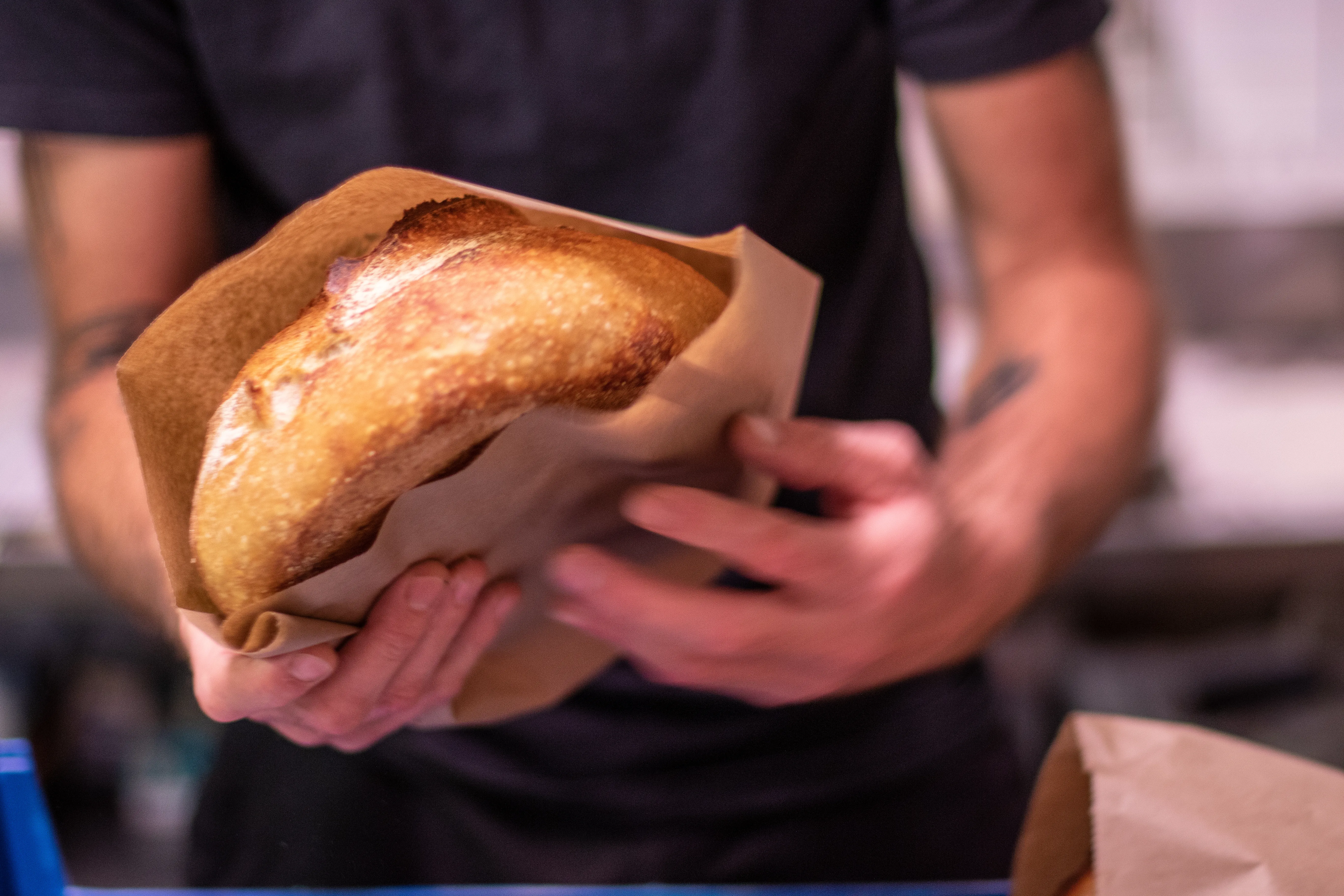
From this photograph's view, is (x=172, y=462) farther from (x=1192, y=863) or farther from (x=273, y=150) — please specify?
(x=1192, y=863)

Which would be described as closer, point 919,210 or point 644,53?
point 644,53

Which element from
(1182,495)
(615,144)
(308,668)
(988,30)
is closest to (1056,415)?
(988,30)

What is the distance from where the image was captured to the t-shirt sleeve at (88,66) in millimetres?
796

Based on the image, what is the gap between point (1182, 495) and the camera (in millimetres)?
2008

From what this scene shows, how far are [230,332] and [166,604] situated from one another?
10.3 inches

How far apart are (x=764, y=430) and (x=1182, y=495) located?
1.81 meters

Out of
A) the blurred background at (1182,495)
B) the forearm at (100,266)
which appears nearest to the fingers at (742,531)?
the forearm at (100,266)

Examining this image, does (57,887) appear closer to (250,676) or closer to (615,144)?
(250,676)

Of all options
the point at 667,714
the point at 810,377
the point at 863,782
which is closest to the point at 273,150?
the point at 810,377

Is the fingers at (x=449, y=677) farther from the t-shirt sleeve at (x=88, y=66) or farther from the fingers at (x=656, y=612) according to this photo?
the t-shirt sleeve at (x=88, y=66)

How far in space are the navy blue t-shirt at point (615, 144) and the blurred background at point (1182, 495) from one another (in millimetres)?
801

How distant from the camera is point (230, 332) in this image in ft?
1.77

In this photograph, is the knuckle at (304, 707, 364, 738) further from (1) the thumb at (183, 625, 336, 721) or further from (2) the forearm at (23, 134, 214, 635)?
(2) the forearm at (23, 134, 214, 635)

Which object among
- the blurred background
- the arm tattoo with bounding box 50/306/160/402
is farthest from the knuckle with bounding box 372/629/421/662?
the blurred background
